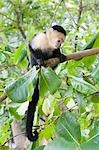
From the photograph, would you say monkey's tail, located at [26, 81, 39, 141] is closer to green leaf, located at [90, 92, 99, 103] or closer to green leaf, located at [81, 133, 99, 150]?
green leaf, located at [90, 92, 99, 103]

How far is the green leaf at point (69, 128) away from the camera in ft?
2.67

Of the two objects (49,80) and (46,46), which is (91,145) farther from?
(46,46)

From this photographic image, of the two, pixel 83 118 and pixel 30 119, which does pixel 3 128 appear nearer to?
pixel 30 119

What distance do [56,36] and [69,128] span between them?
0.88 meters

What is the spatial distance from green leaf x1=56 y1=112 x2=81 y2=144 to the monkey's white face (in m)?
0.80

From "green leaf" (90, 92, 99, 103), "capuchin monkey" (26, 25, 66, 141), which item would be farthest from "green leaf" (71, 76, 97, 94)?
"capuchin monkey" (26, 25, 66, 141)

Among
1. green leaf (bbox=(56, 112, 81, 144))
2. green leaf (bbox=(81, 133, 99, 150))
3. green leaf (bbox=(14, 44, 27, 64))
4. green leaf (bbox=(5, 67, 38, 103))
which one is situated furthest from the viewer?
Result: green leaf (bbox=(14, 44, 27, 64))

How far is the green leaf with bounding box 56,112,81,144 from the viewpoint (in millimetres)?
813

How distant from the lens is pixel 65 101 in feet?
4.43

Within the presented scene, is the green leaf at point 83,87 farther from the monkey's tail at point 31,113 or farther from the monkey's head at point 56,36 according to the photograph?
the monkey's head at point 56,36

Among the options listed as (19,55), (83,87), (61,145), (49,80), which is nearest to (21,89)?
(49,80)

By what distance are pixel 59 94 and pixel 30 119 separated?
0.20 metres

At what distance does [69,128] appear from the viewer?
864 mm

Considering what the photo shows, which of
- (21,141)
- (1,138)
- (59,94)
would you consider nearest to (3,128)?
(1,138)
